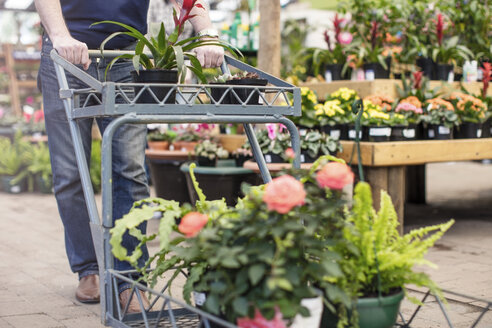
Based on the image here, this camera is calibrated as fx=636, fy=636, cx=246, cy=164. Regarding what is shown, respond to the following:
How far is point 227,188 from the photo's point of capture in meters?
4.31

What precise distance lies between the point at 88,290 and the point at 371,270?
1.58 metres

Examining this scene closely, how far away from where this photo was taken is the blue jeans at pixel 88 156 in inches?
102

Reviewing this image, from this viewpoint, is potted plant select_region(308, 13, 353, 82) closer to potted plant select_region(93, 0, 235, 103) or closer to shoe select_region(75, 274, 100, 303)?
shoe select_region(75, 274, 100, 303)

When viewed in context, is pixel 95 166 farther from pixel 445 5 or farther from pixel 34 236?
pixel 445 5

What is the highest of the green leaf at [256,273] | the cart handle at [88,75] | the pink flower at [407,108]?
the cart handle at [88,75]

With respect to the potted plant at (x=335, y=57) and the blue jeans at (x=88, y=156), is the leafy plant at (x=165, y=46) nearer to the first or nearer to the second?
the blue jeans at (x=88, y=156)

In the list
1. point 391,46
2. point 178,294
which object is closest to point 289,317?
point 178,294

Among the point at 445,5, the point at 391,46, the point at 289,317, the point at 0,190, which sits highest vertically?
the point at 445,5

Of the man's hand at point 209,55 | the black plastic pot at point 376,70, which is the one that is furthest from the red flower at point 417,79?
the man's hand at point 209,55

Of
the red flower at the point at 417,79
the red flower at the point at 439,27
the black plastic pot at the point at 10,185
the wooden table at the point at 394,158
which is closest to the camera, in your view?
the wooden table at the point at 394,158

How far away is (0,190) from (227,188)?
13.6 feet

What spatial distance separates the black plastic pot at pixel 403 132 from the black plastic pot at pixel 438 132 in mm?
140

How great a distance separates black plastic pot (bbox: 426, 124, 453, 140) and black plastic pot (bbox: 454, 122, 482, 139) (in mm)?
190

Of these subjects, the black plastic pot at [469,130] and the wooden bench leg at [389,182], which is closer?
A: the wooden bench leg at [389,182]
